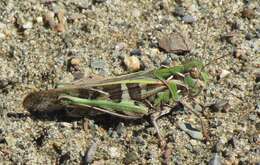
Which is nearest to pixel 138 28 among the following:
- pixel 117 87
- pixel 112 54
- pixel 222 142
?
pixel 112 54

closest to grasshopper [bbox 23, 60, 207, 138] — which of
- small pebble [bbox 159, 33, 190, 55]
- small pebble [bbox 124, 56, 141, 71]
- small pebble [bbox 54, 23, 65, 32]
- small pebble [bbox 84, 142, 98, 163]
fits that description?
small pebble [bbox 84, 142, 98, 163]

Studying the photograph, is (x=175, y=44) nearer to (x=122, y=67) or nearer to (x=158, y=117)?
(x=122, y=67)

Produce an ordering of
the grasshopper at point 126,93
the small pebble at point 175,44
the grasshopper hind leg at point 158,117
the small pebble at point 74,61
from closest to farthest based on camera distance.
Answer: the grasshopper at point 126,93
the grasshopper hind leg at point 158,117
the small pebble at point 74,61
the small pebble at point 175,44

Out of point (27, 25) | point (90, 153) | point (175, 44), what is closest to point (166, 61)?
point (175, 44)

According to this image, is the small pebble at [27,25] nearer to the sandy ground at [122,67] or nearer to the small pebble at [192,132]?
the sandy ground at [122,67]

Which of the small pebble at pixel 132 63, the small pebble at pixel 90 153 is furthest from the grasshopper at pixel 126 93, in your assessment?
the small pebble at pixel 132 63
